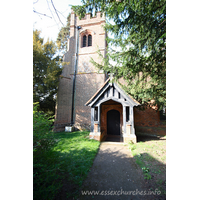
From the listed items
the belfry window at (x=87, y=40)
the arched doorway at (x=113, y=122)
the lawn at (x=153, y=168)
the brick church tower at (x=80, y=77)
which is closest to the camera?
the lawn at (x=153, y=168)

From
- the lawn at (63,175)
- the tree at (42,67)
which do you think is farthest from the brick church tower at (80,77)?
the lawn at (63,175)

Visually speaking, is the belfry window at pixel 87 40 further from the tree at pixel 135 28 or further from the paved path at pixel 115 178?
the paved path at pixel 115 178

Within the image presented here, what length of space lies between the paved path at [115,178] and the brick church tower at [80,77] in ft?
23.9

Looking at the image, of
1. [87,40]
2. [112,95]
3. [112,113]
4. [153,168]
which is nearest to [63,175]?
[153,168]

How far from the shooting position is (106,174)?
340 cm

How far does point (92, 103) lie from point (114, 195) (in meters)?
5.63

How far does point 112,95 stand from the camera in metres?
7.27

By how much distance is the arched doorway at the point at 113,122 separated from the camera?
31.1 feet

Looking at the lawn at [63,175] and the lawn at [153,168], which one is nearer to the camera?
the lawn at [63,175]

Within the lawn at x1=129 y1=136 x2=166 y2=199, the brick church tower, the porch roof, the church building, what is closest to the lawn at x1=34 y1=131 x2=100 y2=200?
the lawn at x1=129 y1=136 x2=166 y2=199

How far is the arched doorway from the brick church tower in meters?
2.80

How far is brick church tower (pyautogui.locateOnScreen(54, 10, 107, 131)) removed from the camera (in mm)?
11258

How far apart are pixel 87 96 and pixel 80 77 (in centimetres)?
282
